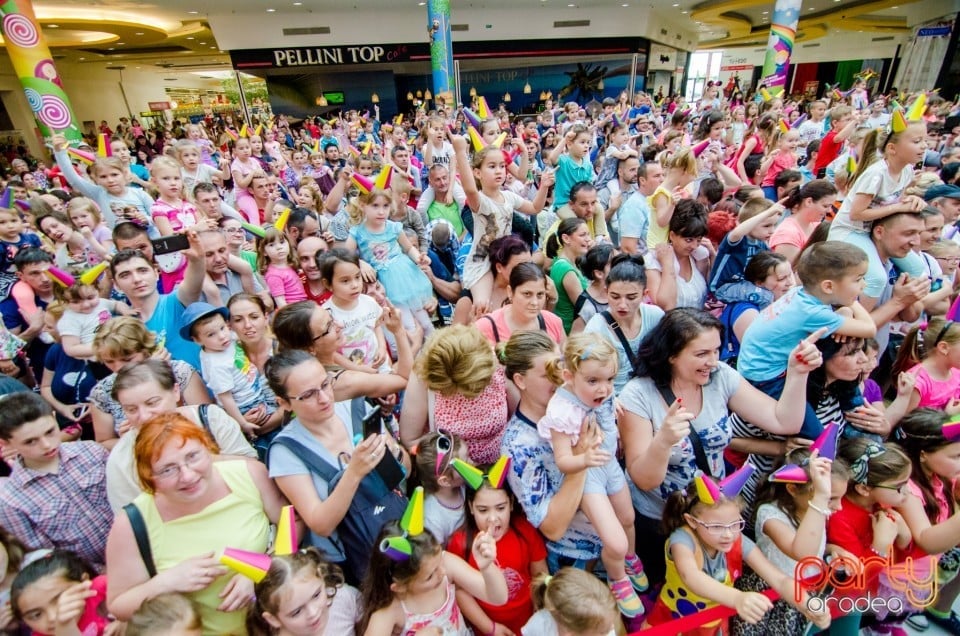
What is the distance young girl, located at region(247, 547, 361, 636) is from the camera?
127 centimetres

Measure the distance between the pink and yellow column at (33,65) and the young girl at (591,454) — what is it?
9884mm

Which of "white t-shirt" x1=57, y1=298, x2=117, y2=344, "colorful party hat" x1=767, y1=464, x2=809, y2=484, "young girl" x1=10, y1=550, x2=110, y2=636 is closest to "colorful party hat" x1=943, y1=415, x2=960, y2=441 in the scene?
"colorful party hat" x1=767, y1=464, x2=809, y2=484

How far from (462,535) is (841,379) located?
1.74 m

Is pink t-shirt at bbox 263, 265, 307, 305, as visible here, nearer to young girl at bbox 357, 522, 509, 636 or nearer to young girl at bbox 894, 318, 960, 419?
young girl at bbox 357, 522, 509, 636

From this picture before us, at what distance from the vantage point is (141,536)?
1.35 meters

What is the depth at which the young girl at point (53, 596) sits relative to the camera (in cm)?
131

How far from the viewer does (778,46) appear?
43.6ft

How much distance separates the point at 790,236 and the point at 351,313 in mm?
2943

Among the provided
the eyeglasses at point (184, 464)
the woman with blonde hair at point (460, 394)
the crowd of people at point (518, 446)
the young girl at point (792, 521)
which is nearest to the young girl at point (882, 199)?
the crowd of people at point (518, 446)

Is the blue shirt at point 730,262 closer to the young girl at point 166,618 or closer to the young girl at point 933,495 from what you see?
the young girl at point 933,495

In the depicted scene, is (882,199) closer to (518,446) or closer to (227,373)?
(518,446)

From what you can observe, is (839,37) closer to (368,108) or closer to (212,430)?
(368,108)

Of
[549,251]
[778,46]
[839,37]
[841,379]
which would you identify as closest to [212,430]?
[549,251]

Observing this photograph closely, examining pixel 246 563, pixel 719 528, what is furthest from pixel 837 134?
pixel 246 563
